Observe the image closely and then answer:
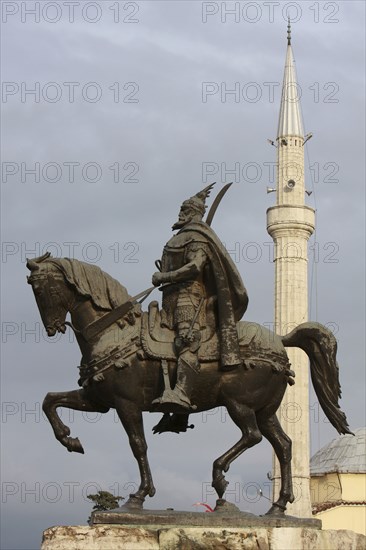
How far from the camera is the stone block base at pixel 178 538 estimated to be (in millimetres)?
12750

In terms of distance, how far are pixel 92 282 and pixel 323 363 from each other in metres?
2.49

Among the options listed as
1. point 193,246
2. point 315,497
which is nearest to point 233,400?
point 193,246

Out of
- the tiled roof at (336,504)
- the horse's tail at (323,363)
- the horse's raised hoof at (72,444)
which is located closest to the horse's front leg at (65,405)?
the horse's raised hoof at (72,444)

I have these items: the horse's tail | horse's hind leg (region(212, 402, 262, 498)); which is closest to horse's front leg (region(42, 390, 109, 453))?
horse's hind leg (region(212, 402, 262, 498))

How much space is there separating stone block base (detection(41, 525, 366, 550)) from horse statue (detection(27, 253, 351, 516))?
55cm

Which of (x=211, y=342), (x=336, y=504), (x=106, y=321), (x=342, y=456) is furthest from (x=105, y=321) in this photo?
(x=342, y=456)

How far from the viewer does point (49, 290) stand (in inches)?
543

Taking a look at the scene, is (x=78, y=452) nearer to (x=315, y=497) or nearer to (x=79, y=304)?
(x=79, y=304)

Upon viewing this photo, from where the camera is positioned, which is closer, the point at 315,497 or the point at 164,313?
the point at 164,313

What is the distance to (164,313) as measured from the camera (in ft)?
46.3

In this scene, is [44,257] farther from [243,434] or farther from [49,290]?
[243,434]

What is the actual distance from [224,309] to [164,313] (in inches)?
25.4

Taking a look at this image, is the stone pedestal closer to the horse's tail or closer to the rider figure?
the rider figure

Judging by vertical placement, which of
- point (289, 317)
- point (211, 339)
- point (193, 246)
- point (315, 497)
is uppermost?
point (289, 317)
